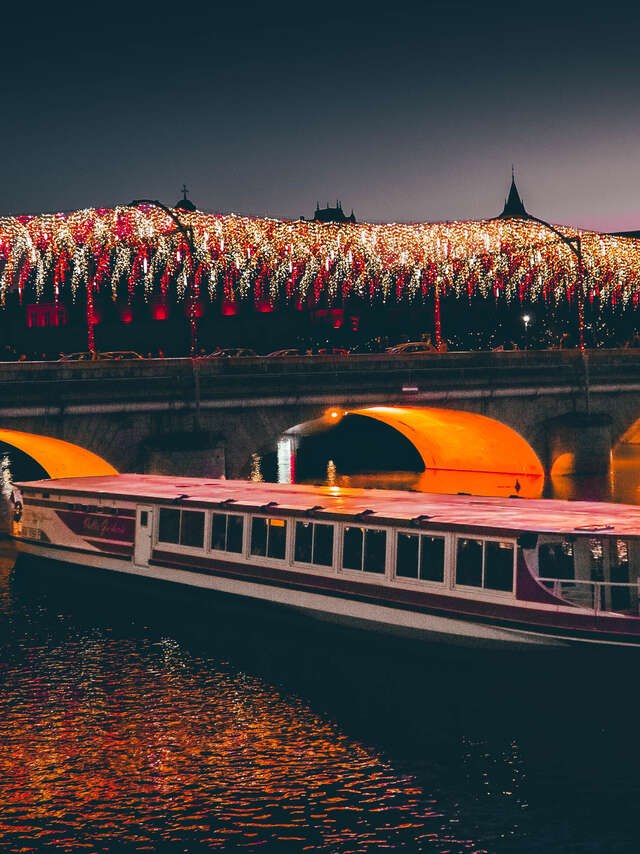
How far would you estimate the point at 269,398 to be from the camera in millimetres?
52281

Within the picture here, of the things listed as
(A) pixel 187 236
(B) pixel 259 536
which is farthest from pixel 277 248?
(B) pixel 259 536

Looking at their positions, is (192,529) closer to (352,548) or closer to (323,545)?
(323,545)

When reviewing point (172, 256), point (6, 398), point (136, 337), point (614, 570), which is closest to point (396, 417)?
point (172, 256)

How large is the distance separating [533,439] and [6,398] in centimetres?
3288

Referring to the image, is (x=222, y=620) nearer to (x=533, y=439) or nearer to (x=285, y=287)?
(x=533, y=439)

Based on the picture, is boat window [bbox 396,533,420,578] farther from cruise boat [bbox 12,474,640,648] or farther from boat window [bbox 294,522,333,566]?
boat window [bbox 294,522,333,566]

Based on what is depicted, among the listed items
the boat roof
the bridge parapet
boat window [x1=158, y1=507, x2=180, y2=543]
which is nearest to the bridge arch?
the bridge parapet

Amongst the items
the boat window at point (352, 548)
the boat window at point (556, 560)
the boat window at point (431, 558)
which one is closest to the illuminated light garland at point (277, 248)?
the boat window at point (352, 548)

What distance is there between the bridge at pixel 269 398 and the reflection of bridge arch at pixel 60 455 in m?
1.51

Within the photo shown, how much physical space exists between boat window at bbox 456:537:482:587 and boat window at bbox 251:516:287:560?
19.8 feet

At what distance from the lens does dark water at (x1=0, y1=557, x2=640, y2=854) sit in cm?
1864

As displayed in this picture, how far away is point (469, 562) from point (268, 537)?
701 centimetres

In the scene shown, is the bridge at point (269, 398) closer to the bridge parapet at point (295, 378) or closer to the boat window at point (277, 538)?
the bridge parapet at point (295, 378)

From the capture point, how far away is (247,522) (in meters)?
32.6
